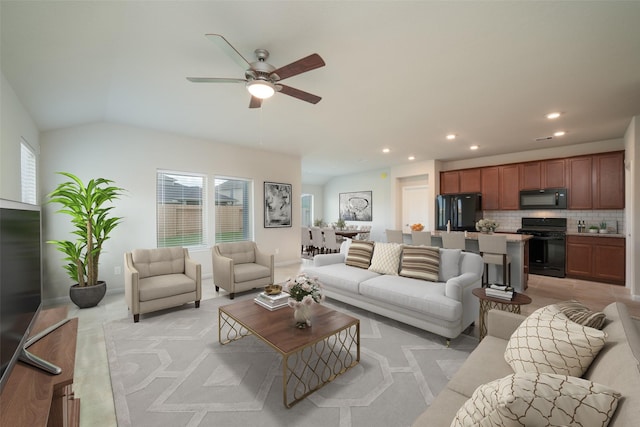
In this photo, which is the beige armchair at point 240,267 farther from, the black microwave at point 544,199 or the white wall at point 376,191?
the black microwave at point 544,199

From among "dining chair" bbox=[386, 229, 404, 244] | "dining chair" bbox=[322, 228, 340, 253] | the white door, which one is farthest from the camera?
the white door

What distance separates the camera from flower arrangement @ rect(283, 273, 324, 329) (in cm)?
217

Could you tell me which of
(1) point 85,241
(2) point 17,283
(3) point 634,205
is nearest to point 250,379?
(2) point 17,283

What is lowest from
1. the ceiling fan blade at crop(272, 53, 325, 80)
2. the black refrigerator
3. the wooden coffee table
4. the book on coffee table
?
the wooden coffee table

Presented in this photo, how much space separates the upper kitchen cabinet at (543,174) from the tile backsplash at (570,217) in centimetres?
62

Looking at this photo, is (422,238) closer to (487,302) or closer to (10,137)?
(487,302)

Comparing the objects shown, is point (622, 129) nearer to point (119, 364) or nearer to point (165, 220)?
point (119, 364)

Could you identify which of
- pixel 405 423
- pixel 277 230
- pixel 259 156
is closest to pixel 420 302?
pixel 405 423

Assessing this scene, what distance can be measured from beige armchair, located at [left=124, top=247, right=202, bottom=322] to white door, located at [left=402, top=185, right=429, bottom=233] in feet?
20.7

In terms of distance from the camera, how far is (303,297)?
86.9 inches

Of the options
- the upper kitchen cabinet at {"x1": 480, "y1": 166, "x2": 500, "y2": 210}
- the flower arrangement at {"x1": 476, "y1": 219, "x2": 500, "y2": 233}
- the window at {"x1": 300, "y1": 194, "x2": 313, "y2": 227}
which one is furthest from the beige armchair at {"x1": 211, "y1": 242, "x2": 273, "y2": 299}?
the window at {"x1": 300, "y1": 194, "x2": 313, "y2": 227}

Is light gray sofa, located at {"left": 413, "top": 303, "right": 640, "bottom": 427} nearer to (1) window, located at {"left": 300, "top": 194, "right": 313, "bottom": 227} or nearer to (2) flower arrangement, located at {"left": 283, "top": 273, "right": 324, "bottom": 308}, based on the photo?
(2) flower arrangement, located at {"left": 283, "top": 273, "right": 324, "bottom": 308}

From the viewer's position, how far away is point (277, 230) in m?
6.21

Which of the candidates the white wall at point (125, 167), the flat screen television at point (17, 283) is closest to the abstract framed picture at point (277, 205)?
the white wall at point (125, 167)
